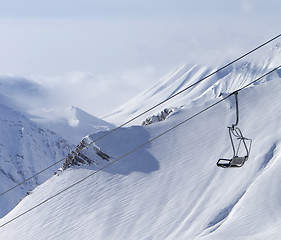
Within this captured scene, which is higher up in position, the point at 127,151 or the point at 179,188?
the point at 127,151

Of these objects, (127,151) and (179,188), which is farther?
(127,151)

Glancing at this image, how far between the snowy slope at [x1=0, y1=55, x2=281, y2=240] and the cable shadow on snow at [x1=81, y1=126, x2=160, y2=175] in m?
0.16

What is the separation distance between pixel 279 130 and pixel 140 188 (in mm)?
21484

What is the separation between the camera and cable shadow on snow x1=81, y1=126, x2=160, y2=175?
91.4 m

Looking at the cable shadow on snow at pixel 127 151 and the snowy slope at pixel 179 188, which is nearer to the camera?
the snowy slope at pixel 179 188

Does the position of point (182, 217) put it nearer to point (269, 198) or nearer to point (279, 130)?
point (269, 198)

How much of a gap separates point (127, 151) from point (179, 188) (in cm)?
1647

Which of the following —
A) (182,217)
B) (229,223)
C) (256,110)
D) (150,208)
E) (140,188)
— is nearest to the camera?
(229,223)

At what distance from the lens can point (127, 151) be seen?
95812mm

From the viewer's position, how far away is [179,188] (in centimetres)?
8181

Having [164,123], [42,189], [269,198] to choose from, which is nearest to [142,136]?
[164,123]

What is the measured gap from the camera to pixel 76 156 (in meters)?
95.2

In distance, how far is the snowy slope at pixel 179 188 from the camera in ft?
227

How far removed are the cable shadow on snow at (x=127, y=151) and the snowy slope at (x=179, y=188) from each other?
0.54 ft
